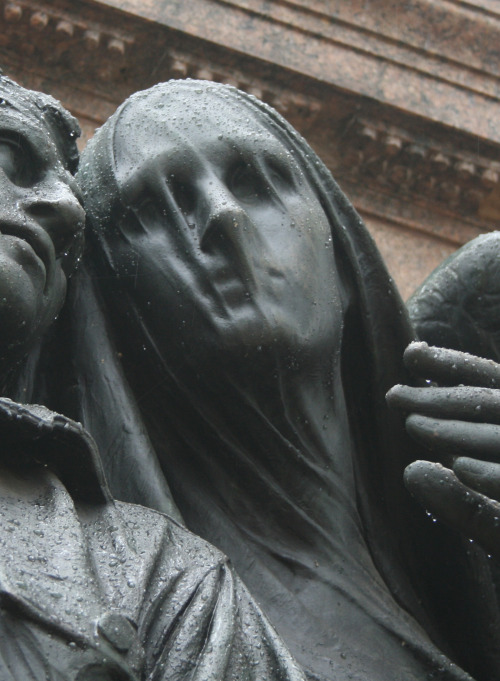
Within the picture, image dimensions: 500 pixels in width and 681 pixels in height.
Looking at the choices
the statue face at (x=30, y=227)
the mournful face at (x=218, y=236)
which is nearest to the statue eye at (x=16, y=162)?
the statue face at (x=30, y=227)

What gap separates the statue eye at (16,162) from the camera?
2.01m

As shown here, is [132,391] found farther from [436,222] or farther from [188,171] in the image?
[436,222]

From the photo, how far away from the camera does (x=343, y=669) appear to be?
199 centimetres

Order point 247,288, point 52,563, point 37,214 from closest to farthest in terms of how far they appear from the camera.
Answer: point 52,563 < point 37,214 < point 247,288

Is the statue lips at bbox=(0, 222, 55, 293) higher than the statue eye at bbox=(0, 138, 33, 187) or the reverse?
the reverse

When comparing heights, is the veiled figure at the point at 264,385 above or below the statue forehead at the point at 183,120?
below

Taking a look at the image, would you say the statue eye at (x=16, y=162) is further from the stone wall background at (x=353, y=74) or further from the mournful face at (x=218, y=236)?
the stone wall background at (x=353, y=74)

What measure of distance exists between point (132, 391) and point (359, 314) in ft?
1.18

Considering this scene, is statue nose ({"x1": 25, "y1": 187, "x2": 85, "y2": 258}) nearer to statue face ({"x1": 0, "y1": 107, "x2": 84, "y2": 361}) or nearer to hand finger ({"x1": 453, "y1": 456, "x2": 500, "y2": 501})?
statue face ({"x1": 0, "y1": 107, "x2": 84, "y2": 361})

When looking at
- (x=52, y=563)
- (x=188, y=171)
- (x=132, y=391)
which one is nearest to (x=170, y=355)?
(x=132, y=391)

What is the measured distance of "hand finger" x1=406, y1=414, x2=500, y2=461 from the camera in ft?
6.52

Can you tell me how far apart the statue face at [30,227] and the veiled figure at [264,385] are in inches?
7.1

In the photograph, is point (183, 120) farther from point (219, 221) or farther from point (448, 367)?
point (448, 367)

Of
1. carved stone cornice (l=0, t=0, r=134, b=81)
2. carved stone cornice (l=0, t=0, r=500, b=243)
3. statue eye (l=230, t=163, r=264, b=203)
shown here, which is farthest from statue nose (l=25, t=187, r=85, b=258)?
carved stone cornice (l=0, t=0, r=134, b=81)
